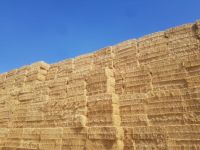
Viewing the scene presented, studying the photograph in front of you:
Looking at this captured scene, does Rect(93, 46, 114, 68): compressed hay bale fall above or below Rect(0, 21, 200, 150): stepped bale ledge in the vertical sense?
above

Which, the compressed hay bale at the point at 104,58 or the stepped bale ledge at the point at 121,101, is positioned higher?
the compressed hay bale at the point at 104,58

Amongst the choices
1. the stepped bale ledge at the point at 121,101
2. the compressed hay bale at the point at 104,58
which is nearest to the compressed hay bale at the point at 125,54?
the stepped bale ledge at the point at 121,101

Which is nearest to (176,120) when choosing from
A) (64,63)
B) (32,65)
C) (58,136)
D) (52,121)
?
(58,136)

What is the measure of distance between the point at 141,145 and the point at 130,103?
4.19ft

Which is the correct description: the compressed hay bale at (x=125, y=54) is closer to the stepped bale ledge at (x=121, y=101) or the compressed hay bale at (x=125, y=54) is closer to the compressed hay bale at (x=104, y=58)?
the stepped bale ledge at (x=121, y=101)

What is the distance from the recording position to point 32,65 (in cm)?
1116

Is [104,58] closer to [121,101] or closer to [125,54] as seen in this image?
[125,54]

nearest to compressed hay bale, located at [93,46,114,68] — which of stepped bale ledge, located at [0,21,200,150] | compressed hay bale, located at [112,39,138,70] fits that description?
stepped bale ledge, located at [0,21,200,150]

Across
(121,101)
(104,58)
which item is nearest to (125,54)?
(104,58)

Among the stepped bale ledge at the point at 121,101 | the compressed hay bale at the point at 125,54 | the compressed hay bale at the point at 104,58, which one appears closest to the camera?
the stepped bale ledge at the point at 121,101

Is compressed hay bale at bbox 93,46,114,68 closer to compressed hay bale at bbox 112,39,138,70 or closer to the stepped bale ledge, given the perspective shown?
the stepped bale ledge

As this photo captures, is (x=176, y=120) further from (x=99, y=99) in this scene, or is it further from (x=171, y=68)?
(x=99, y=99)

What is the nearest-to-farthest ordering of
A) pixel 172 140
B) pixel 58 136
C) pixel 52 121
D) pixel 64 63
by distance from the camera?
pixel 172 140 → pixel 58 136 → pixel 52 121 → pixel 64 63

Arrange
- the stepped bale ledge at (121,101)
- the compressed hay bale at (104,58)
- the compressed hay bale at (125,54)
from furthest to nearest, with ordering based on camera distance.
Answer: the compressed hay bale at (104,58), the compressed hay bale at (125,54), the stepped bale ledge at (121,101)
